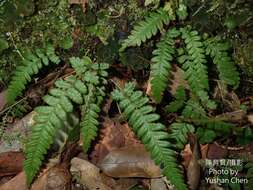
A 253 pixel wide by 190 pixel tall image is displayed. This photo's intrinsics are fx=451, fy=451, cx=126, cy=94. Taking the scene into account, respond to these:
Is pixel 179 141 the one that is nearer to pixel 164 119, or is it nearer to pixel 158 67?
pixel 164 119

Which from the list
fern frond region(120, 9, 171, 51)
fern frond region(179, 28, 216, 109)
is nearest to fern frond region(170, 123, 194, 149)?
fern frond region(179, 28, 216, 109)

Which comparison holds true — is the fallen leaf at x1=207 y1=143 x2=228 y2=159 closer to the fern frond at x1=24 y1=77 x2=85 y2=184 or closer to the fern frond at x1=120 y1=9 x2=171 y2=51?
the fern frond at x1=120 y1=9 x2=171 y2=51

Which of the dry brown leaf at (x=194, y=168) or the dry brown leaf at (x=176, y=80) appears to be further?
the dry brown leaf at (x=176, y=80)

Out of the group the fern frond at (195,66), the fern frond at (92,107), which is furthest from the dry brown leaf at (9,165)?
the fern frond at (195,66)

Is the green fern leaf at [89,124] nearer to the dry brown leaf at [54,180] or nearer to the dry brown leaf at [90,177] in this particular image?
the dry brown leaf at [90,177]

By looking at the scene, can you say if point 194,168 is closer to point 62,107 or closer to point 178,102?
point 178,102

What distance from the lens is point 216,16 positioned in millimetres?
3926

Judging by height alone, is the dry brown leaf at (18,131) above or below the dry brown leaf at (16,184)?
above

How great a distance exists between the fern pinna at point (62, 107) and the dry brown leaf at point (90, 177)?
34 centimetres

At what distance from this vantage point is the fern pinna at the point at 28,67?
369 cm

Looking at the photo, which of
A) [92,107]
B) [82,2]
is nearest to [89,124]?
[92,107]

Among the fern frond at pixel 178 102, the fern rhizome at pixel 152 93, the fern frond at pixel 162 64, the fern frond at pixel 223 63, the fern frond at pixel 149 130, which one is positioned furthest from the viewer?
the fern frond at pixel 178 102

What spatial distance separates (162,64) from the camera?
3727 mm

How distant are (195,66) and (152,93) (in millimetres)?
428
